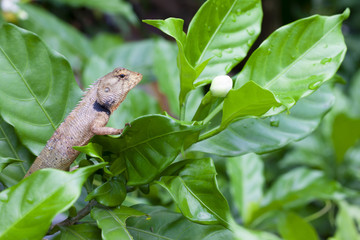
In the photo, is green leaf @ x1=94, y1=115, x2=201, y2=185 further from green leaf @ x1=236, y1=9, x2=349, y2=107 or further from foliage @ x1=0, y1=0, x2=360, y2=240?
green leaf @ x1=236, y1=9, x2=349, y2=107

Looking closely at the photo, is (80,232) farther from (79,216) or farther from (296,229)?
(296,229)

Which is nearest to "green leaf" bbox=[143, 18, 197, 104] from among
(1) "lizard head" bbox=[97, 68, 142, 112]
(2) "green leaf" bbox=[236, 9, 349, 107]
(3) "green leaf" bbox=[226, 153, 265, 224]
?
(2) "green leaf" bbox=[236, 9, 349, 107]

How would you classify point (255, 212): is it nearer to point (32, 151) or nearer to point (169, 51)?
point (169, 51)

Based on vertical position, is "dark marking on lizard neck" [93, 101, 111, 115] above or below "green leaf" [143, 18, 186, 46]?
below

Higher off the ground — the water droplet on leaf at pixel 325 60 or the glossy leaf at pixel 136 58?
the water droplet on leaf at pixel 325 60

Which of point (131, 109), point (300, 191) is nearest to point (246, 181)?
point (300, 191)

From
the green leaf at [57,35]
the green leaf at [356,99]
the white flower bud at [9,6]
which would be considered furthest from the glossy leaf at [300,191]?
the white flower bud at [9,6]

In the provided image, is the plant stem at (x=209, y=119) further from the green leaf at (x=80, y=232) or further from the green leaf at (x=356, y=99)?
the green leaf at (x=356, y=99)
